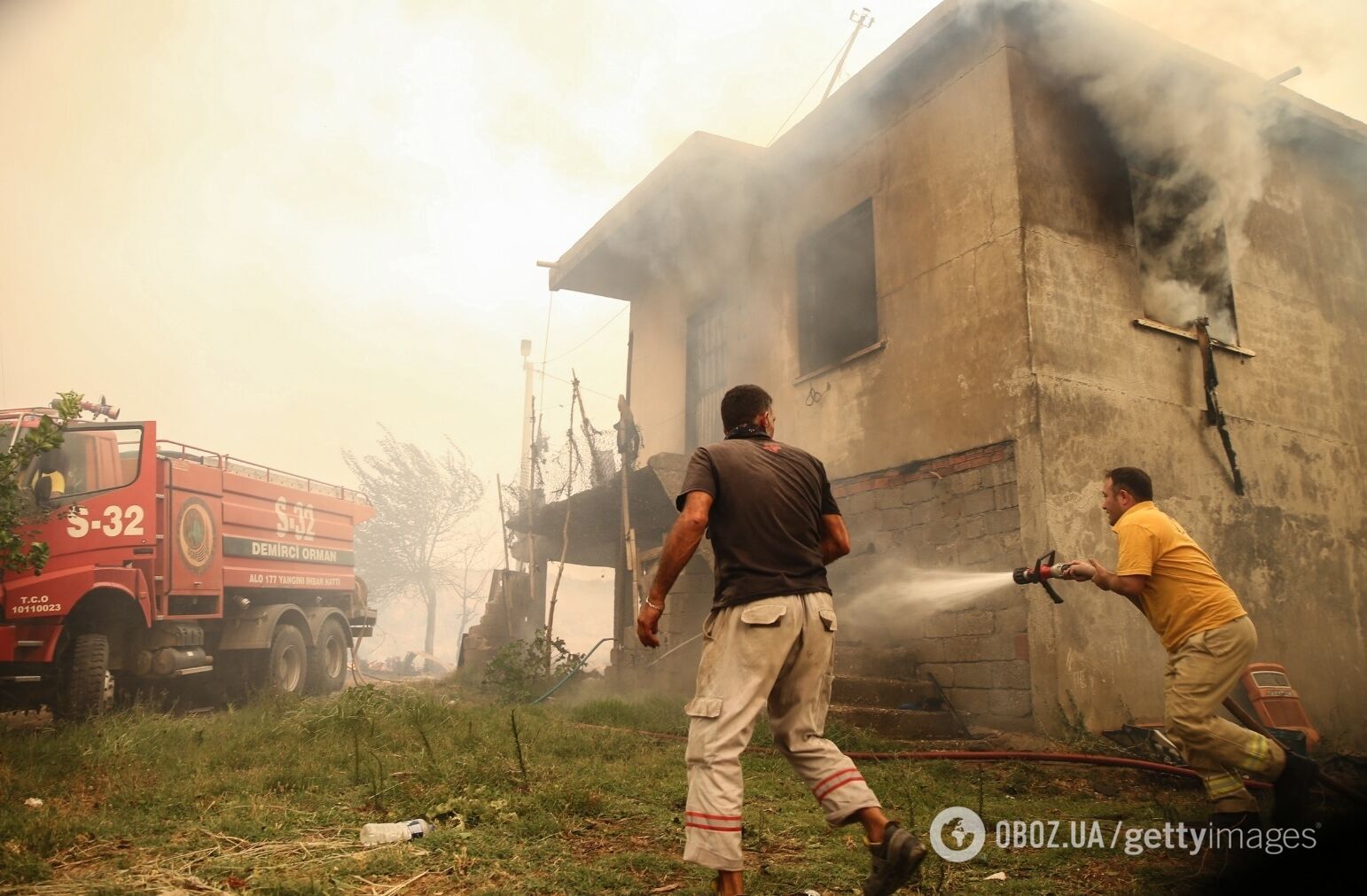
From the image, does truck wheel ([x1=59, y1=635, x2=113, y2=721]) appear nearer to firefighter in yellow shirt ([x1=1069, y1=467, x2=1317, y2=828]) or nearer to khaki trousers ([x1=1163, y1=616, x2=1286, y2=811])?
firefighter in yellow shirt ([x1=1069, y1=467, x2=1317, y2=828])

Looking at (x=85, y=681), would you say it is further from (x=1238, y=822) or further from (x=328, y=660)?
(x=1238, y=822)

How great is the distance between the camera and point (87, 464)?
809 cm

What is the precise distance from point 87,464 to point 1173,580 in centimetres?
871

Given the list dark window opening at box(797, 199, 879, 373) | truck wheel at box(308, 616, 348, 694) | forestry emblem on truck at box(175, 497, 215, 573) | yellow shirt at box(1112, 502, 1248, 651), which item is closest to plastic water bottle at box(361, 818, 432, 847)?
yellow shirt at box(1112, 502, 1248, 651)

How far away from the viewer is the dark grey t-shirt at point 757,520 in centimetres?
320

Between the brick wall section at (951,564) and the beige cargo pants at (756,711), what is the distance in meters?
3.89

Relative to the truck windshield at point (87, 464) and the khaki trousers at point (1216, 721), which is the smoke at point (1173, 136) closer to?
the khaki trousers at point (1216, 721)

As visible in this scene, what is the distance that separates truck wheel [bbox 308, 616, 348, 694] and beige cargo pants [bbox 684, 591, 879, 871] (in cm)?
977


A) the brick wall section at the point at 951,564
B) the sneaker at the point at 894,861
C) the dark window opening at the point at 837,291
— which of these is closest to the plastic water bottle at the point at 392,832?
the sneaker at the point at 894,861

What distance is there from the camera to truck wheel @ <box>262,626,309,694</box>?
10.4 metres

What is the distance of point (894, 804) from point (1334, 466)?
6804 mm

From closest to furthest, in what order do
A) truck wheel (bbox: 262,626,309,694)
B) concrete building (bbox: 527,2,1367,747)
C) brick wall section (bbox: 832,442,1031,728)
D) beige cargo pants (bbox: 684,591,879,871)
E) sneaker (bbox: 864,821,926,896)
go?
sneaker (bbox: 864,821,926,896) → beige cargo pants (bbox: 684,591,879,871) → brick wall section (bbox: 832,442,1031,728) → concrete building (bbox: 527,2,1367,747) → truck wheel (bbox: 262,626,309,694)

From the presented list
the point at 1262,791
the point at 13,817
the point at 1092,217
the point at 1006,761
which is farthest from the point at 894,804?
the point at 1092,217

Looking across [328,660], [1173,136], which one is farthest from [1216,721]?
[328,660]
